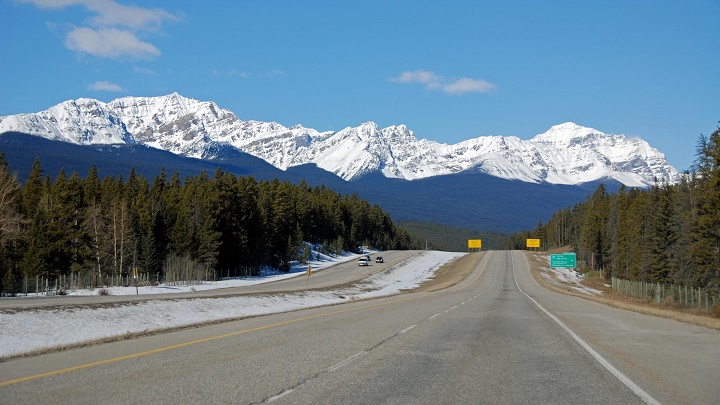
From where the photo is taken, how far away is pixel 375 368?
11062mm

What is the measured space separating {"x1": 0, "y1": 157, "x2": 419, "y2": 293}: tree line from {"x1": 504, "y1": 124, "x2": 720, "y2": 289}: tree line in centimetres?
5272

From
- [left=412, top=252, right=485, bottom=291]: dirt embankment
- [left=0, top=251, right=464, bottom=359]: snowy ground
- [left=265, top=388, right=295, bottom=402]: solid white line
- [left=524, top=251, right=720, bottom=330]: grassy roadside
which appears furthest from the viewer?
[left=412, top=252, right=485, bottom=291]: dirt embankment

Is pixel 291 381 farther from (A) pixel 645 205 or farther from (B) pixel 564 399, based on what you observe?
(A) pixel 645 205

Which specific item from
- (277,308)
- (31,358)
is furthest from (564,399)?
(277,308)

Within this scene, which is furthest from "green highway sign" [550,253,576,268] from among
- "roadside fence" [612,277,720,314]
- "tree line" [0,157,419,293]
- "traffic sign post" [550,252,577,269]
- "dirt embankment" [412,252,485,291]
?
"tree line" [0,157,419,293]

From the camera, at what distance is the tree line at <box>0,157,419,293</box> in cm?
5984

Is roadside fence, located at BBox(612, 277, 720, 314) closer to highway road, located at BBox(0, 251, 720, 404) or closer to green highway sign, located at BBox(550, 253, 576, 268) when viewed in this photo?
green highway sign, located at BBox(550, 253, 576, 268)

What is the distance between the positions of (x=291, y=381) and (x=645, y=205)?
91.1 m

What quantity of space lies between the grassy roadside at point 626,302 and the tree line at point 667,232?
4.96 meters

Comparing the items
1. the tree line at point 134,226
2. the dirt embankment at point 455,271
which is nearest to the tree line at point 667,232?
the dirt embankment at point 455,271

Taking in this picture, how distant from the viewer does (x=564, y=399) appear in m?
8.97

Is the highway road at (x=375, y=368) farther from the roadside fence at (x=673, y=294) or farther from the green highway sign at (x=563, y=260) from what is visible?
the green highway sign at (x=563, y=260)

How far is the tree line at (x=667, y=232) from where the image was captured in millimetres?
47125

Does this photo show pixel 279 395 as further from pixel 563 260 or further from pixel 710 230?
pixel 563 260
